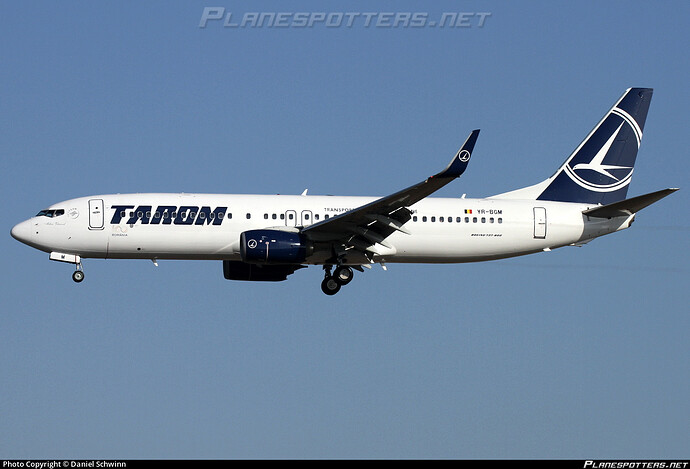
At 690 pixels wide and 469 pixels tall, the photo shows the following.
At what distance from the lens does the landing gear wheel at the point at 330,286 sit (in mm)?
52656

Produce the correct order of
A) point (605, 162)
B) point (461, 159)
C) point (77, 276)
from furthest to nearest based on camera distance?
point (605, 162) < point (77, 276) < point (461, 159)

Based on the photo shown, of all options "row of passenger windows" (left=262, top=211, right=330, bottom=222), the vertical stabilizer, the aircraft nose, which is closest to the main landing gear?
"row of passenger windows" (left=262, top=211, right=330, bottom=222)

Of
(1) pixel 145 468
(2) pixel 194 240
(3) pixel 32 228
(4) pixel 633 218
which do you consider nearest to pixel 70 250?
(3) pixel 32 228

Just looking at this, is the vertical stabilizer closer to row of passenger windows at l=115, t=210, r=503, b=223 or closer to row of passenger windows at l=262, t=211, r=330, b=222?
row of passenger windows at l=115, t=210, r=503, b=223

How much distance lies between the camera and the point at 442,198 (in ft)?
176

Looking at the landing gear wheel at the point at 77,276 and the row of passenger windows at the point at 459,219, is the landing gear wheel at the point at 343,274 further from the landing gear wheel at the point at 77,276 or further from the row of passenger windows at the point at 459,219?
the landing gear wheel at the point at 77,276

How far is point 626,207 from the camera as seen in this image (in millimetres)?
52312

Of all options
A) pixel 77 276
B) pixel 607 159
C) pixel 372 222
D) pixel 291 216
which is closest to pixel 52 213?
pixel 77 276

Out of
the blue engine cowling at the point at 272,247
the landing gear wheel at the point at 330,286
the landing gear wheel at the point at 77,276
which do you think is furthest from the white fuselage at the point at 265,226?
the blue engine cowling at the point at 272,247

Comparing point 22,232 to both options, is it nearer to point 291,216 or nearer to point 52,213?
point 52,213

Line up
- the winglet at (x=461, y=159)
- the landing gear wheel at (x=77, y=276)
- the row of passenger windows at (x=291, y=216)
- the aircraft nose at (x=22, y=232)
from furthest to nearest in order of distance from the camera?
the aircraft nose at (x=22, y=232)
the row of passenger windows at (x=291, y=216)
the landing gear wheel at (x=77, y=276)
the winglet at (x=461, y=159)

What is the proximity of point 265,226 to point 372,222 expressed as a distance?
4.74m

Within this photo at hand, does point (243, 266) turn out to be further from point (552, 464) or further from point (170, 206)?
point (552, 464)

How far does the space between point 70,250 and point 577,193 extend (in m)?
23.0
